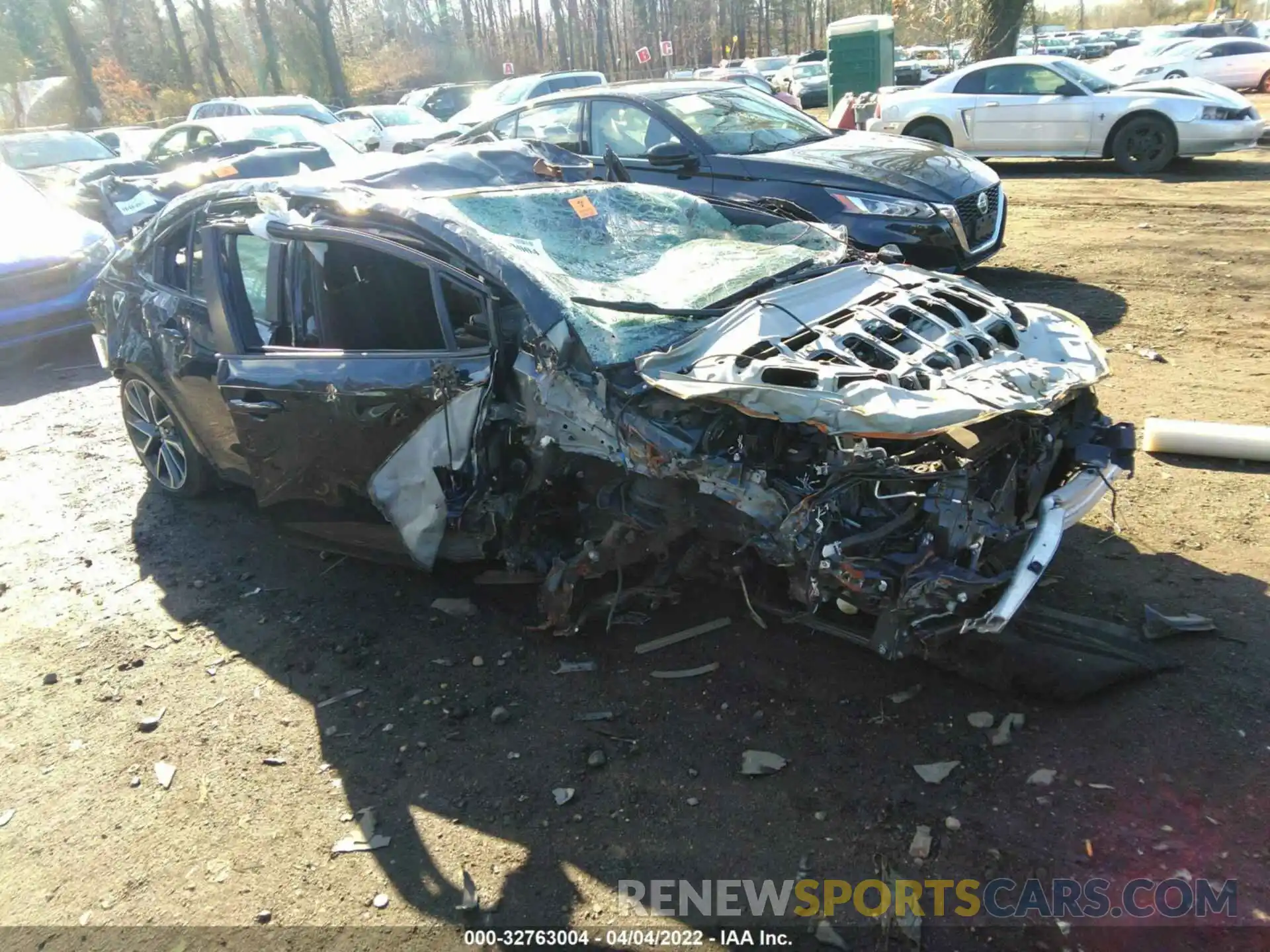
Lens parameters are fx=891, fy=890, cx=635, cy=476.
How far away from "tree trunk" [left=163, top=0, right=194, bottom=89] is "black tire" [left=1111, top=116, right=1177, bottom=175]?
132 feet

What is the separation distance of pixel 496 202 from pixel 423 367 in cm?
92

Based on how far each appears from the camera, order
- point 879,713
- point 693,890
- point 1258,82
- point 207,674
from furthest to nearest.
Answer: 1. point 1258,82
2. point 207,674
3. point 879,713
4. point 693,890

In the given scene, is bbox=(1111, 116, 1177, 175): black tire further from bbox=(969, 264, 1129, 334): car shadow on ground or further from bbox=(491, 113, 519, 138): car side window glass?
bbox=(491, 113, 519, 138): car side window glass

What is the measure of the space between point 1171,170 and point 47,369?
13.7 meters

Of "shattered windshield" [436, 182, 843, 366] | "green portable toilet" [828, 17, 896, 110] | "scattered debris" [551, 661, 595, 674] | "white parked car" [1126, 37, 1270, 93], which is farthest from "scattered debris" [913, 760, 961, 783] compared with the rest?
"white parked car" [1126, 37, 1270, 93]

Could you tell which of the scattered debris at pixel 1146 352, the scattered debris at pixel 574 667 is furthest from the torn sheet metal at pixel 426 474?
the scattered debris at pixel 1146 352

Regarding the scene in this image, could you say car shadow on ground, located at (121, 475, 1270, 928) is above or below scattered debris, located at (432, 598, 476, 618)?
below

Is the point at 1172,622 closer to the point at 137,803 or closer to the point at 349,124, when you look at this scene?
the point at 137,803

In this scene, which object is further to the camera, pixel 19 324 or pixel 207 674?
pixel 19 324

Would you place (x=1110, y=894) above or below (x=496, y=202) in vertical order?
below

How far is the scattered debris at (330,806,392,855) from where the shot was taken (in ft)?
9.11

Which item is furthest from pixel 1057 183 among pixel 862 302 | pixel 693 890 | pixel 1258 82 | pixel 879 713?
pixel 1258 82

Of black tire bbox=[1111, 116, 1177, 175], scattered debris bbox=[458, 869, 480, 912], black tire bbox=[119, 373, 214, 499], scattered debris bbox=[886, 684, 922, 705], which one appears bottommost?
scattered debris bbox=[458, 869, 480, 912]

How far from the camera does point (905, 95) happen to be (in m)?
13.7
